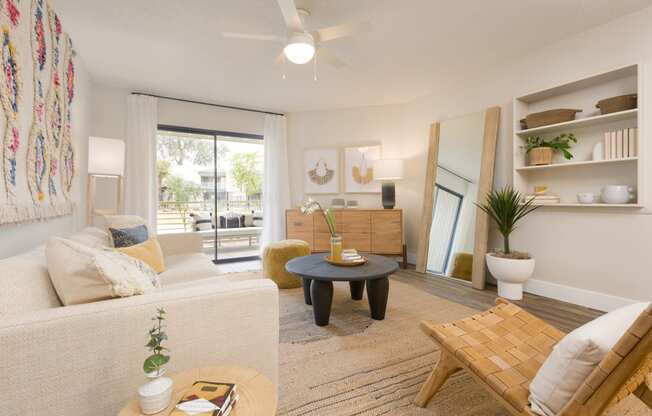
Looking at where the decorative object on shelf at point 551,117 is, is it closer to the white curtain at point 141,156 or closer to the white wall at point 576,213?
Result: the white wall at point 576,213

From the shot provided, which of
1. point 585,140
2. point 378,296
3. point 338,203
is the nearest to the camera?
point 378,296

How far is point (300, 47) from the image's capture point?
81.6 inches

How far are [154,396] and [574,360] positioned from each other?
117cm

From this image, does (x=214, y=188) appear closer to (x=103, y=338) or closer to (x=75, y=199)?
(x=75, y=199)

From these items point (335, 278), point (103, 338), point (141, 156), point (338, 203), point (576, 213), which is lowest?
point (335, 278)

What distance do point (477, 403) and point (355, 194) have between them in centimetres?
373

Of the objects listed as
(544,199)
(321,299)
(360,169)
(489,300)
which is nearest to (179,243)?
(321,299)

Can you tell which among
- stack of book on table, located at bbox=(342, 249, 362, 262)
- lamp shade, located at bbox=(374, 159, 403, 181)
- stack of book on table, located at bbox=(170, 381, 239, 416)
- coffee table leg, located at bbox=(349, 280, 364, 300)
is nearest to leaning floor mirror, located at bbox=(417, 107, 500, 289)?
lamp shade, located at bbox=(374, 159, 403, 181)

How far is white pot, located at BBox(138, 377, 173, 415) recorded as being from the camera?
71cm

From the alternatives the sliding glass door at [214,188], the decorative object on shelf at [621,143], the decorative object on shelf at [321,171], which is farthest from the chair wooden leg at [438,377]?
the sliding glass door at [214,188]

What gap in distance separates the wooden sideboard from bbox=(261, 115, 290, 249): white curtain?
437 mm

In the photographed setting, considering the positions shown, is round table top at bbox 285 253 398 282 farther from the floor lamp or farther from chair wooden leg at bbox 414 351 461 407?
the floor lamp

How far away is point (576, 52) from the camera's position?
2725mm

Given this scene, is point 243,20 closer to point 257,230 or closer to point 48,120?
point 48,120
